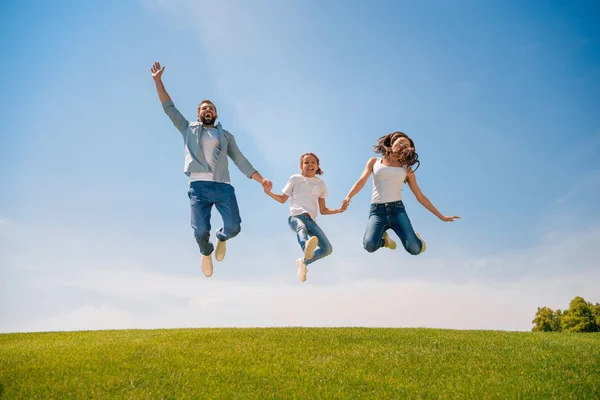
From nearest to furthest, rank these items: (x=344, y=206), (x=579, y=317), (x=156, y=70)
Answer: (x=156, y=70) < (x=344, y=206) < (x=579, y=317)

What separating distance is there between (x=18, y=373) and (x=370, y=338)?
6511 mm

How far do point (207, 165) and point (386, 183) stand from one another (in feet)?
11.0

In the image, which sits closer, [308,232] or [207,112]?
[207,112]

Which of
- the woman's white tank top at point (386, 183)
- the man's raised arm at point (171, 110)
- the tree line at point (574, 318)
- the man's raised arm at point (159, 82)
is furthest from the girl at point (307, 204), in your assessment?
the tree line at point (574, 318)

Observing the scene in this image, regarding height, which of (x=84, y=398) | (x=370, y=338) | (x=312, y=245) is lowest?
(x=84, y=398)

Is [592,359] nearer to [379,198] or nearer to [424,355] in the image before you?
[424,355]

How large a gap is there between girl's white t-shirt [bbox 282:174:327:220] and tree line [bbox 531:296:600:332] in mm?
22480

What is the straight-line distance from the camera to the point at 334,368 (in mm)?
8219

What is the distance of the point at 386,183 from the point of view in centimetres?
977

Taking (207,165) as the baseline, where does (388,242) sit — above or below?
below

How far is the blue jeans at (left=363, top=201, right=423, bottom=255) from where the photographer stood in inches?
377

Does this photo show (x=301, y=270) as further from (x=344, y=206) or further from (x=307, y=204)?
(x=344, y=206)

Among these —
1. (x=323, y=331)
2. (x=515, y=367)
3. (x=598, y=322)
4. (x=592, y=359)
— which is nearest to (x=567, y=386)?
(x=515, y=367)

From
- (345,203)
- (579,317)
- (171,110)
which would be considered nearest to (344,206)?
(345,203)
